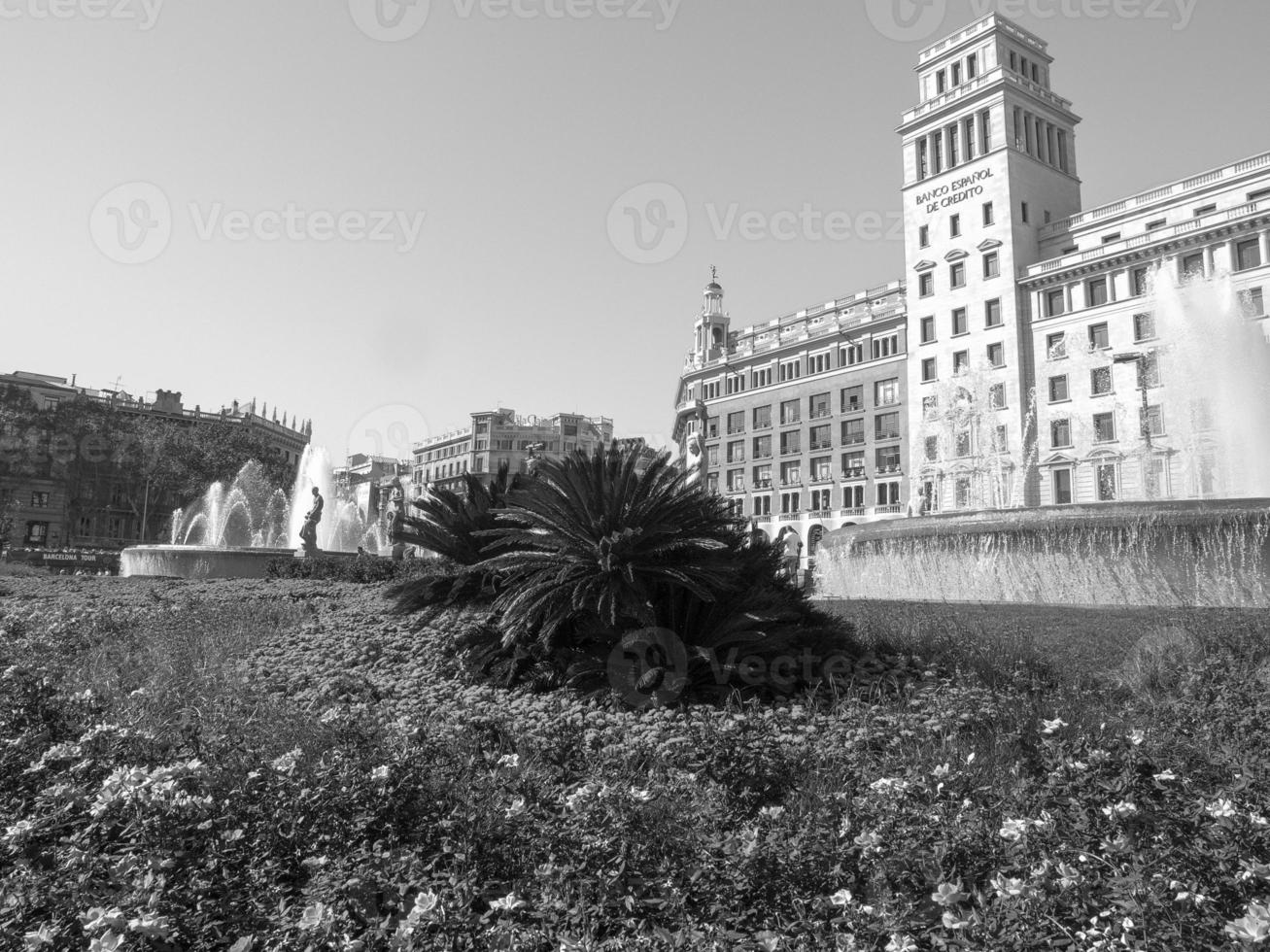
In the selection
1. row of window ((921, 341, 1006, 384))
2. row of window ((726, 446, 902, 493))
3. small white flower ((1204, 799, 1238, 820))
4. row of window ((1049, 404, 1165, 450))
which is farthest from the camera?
row of window ((726, 446, 902, 493))

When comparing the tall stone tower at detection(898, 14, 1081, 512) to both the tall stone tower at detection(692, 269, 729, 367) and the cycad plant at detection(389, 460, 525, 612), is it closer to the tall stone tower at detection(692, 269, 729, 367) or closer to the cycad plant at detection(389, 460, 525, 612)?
the tall stone tower at detection(692, 269, 729, 367)

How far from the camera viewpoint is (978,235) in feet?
179

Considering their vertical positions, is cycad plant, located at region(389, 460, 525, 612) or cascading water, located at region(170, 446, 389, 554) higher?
cascading water, located at region(170, 446, 389, 554)

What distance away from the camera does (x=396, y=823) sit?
4.14 metres

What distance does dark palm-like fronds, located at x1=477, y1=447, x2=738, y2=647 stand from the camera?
809 cm

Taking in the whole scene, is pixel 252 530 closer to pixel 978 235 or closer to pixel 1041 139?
pixel 978 235

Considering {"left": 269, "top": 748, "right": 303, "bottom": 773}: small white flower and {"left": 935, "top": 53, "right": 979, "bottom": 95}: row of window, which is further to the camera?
{"left": 935, "top": 53, "right": 979, "bottom": 95}: row of window

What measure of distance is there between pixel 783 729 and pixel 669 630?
183cm

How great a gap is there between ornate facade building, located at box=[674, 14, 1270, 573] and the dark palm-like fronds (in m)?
29.6

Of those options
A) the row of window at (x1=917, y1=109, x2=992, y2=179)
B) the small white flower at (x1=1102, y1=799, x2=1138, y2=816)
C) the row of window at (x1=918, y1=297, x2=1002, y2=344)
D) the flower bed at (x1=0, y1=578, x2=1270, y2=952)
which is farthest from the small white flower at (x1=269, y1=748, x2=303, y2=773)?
the row of window at (x1=917, y1=109, x2=992, y2=179)

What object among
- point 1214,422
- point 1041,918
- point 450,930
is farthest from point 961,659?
point 1214,422

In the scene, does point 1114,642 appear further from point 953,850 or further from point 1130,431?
point 1130,431

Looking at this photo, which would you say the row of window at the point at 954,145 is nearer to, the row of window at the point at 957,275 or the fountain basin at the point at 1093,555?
the row of window at the point at 957,275

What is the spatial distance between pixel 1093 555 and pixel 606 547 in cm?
1345
